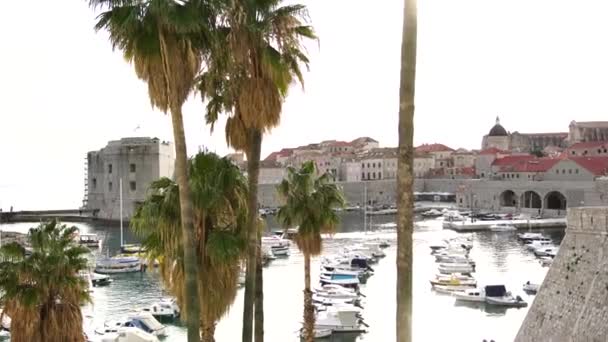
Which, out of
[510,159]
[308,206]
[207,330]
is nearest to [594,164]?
[510,159]

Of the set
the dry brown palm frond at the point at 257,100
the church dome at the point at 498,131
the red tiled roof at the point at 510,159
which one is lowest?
the dry brown palm frond at the point at 257,100

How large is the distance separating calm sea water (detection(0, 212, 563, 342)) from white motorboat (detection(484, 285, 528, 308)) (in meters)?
0.51

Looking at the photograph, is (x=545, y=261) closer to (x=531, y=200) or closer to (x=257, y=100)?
(x=257, y=100)

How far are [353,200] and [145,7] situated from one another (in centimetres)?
10487

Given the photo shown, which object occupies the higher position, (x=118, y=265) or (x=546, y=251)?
(x=546, y=251)

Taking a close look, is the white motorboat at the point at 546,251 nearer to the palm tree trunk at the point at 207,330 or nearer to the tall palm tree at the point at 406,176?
the palm tree trunk at the point at 207,330

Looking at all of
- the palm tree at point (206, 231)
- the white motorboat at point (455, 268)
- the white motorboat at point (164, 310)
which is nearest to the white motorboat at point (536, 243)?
the white motorboat at point (455, 268)

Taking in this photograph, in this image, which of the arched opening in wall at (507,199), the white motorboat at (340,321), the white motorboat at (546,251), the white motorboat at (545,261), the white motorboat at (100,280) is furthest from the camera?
the arched opening in wall at (507,199)

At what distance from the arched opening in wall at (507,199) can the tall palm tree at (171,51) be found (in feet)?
279

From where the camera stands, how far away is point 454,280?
120 ft

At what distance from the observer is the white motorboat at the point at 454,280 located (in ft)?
118

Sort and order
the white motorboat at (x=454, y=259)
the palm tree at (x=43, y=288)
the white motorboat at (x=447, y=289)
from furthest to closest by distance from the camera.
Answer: the white motorboat at (x=454, y=259) < the white motorboat at (x=447, y=289) < the palm tree at (x=43, y=288)

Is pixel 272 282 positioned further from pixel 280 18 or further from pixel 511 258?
pixel 280 18

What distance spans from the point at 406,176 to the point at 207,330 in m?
4.49
